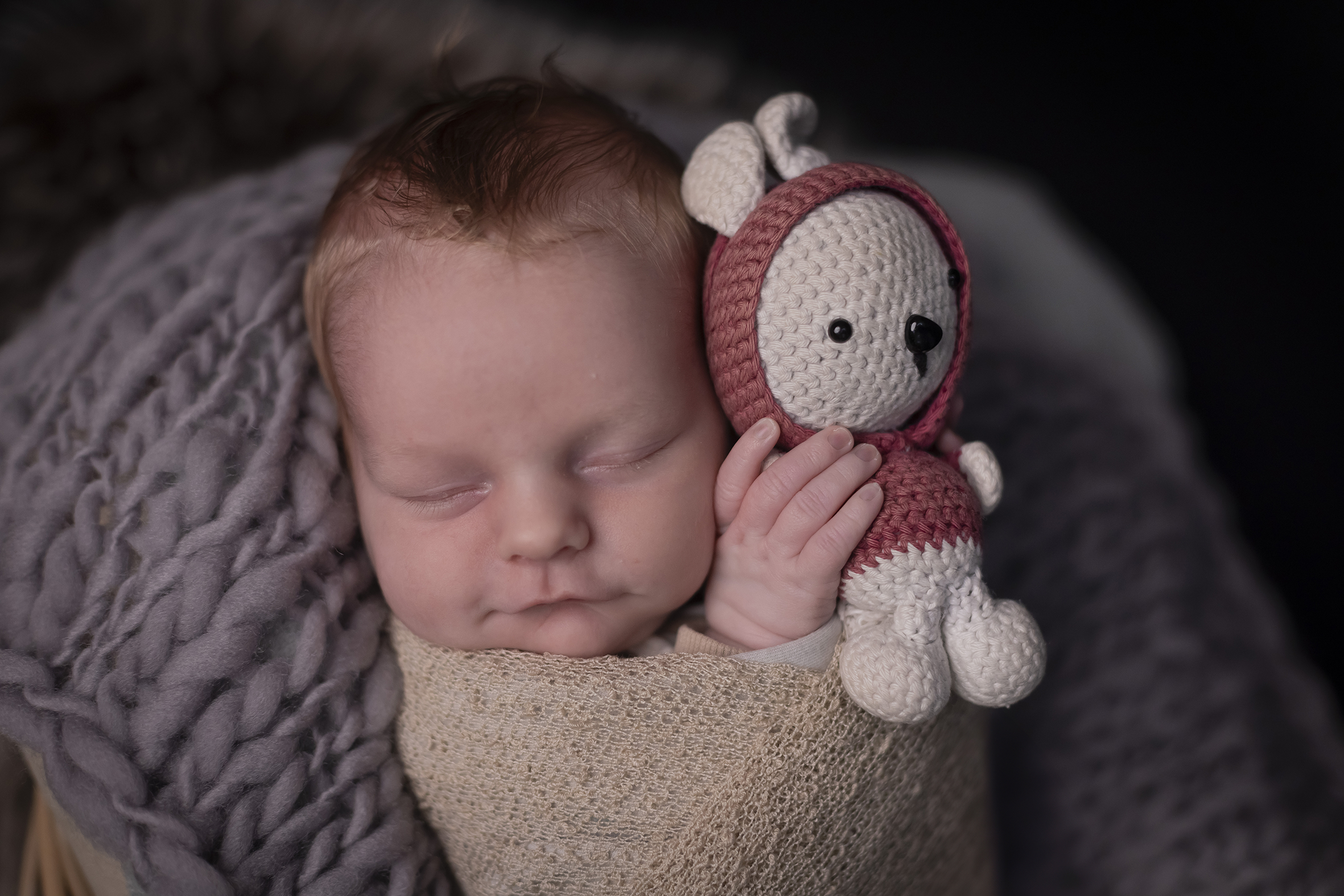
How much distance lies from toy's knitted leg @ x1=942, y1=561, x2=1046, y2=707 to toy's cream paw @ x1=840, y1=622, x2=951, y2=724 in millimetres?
14

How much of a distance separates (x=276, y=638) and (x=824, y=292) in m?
0.52

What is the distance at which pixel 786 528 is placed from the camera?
0.73 m

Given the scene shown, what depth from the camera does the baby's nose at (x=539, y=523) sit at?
702mm

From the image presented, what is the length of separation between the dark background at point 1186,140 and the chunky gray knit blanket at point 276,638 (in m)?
0.68

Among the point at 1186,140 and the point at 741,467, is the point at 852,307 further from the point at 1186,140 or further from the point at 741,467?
the point at 1186,140

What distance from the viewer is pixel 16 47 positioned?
1.02 m

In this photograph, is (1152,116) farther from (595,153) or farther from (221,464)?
(221,464)

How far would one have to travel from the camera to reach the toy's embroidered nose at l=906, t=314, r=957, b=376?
67cm

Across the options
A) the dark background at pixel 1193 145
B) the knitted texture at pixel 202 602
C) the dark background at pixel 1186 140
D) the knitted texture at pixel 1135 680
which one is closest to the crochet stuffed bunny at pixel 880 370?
the knitted texture at pixel 202 602

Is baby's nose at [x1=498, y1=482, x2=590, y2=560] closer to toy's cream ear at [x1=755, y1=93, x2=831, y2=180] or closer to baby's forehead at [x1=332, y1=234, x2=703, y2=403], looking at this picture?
baby's forehead at [x1=332, y1=234, x2=703, y2=403]

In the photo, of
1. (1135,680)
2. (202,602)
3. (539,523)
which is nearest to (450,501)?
(539,523)

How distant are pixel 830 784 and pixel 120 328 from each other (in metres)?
0.72

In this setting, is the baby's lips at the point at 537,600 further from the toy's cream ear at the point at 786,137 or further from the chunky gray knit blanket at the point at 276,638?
the toy's cream ear at the point at 786,137

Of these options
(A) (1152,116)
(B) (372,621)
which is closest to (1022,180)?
(A) (1152,116)
